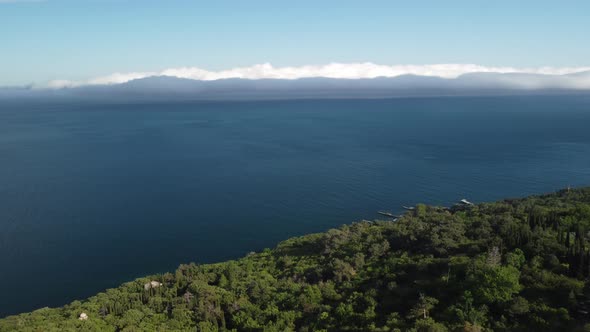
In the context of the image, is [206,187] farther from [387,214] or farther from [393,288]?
[393,288]

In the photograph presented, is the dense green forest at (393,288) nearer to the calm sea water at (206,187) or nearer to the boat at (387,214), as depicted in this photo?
the calm sea water at (206,187)

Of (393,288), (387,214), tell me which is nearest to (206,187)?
(387,214)

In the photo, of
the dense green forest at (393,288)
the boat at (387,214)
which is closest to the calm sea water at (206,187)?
the boat at (387,214)

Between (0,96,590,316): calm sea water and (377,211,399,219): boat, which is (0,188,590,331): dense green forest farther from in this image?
(377,211,399,219): boat

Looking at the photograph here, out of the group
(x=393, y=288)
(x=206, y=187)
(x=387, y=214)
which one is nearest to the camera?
(x=393, y=288)

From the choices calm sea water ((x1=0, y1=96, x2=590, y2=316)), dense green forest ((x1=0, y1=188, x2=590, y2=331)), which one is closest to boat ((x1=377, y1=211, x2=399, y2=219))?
calm sea water ((x1=0, y1=96, x2=590, y2=316))

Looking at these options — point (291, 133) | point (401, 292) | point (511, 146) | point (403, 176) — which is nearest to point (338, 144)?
point (291, 133)

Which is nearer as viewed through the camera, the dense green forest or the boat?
the dense green forest
